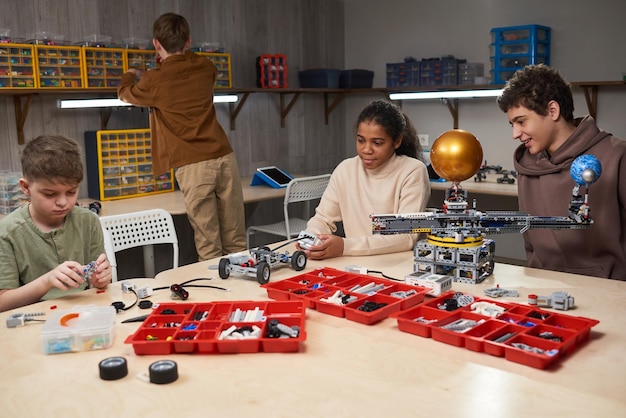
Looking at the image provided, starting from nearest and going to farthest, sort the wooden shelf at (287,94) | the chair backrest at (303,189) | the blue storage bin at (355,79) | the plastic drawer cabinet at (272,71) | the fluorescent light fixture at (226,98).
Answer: the wooden shelf at (287,94) < the chair backrest at (303,189) < the fluorescent light fixture at (226,98) < the plastic drawer cabinet at (272,71) < the blue storage bin at (355,79)

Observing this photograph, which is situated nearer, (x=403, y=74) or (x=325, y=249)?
(x=325, y=249)

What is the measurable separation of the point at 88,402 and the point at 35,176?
90 centimetres

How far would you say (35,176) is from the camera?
1.90 m

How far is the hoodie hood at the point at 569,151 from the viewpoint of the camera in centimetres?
219

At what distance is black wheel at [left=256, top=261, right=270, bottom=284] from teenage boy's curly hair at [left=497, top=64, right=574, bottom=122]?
102 centimetres

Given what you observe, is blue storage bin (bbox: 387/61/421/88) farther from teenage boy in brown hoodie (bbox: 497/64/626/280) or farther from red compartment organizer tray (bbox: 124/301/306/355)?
red compartment organizer tray (bbox: 124/301/306/355)

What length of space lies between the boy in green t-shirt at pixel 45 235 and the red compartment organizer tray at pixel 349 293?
1.88 feet

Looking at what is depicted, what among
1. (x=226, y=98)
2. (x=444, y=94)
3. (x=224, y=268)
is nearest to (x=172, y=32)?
(x=226, y=98)

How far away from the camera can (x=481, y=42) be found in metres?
4.77

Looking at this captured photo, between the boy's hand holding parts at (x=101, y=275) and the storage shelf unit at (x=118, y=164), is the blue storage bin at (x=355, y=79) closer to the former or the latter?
the storage shelf unit at (x=118, y=164)

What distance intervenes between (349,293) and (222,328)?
41 cm

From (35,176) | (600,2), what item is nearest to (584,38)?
(600,2)

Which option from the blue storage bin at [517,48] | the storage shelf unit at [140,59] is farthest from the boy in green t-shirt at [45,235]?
the blue storage bin at [517,48]

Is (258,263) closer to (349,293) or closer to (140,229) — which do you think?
(349,293)
